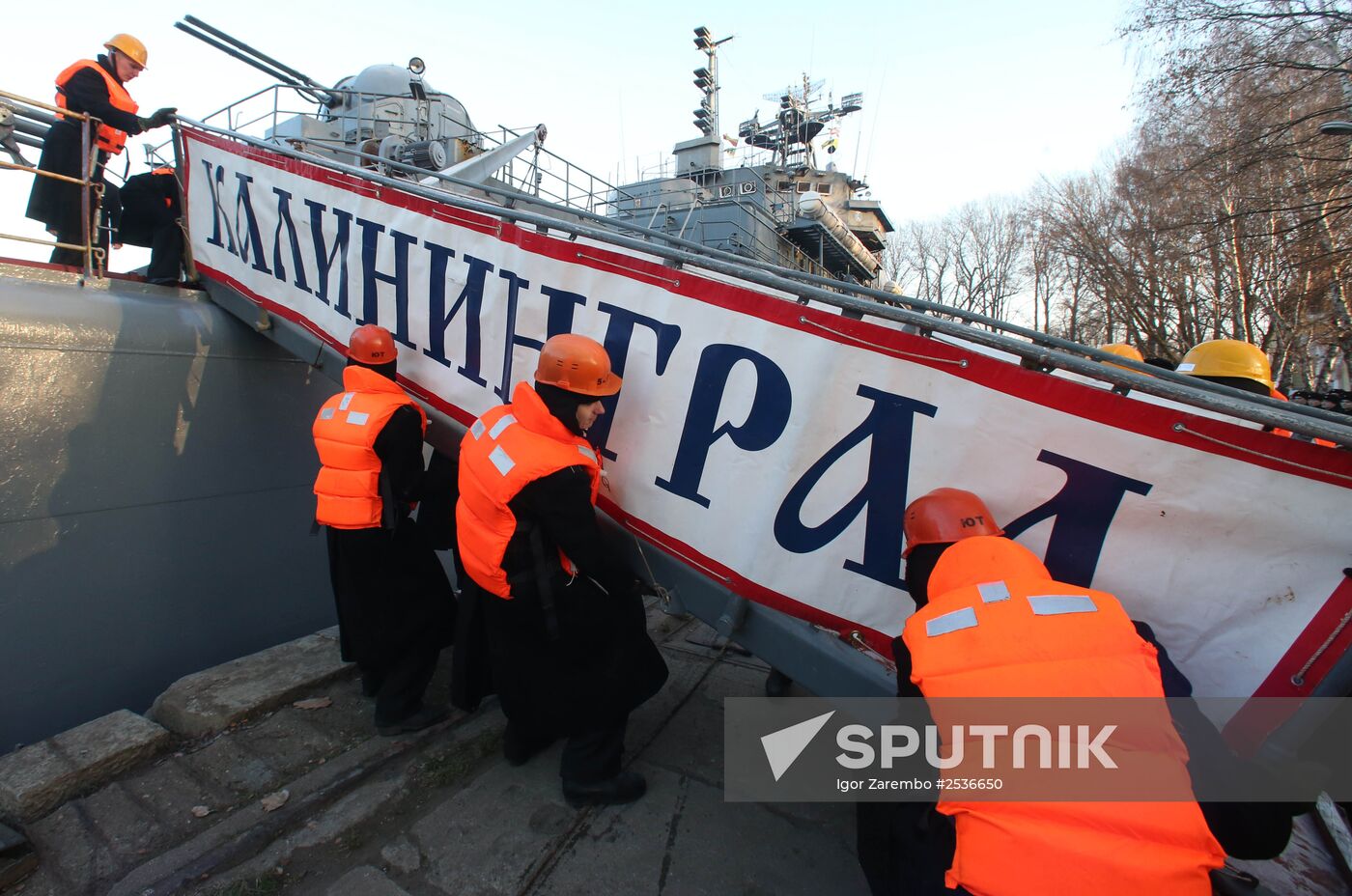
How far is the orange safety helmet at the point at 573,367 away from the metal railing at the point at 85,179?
11.3ft

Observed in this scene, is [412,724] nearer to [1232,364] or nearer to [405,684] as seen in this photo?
[405,684]


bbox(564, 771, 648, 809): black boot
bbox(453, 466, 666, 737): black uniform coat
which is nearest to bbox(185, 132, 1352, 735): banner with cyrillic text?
bbox(453, 466, 666, 737): black uniform coat

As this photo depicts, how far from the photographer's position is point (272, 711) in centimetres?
353

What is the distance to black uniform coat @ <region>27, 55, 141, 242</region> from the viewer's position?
4371 mm

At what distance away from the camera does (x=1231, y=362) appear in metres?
3.71

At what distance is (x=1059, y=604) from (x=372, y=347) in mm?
3304

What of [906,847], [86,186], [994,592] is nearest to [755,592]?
[906,847]

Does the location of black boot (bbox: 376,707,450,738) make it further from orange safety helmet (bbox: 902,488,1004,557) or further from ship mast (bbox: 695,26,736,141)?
ship mast (bbox: 695,26,736,141)

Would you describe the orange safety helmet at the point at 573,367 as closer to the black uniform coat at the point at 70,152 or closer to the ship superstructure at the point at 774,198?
the black uniform coat at the point at 70,152

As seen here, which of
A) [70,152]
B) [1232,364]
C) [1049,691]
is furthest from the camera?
[70,152]

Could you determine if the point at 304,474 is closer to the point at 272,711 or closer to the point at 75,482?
the point at 75,482

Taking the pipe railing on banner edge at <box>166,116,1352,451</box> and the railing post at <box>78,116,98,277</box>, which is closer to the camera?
the pipe railing on banner edge at <box>166,116,1352,451</box>

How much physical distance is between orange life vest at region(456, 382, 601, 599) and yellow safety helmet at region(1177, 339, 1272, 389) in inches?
145

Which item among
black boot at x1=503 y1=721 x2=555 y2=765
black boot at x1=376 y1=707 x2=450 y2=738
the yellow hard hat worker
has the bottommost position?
black boot at x1=376 y1=707 x2=450 y2=738
